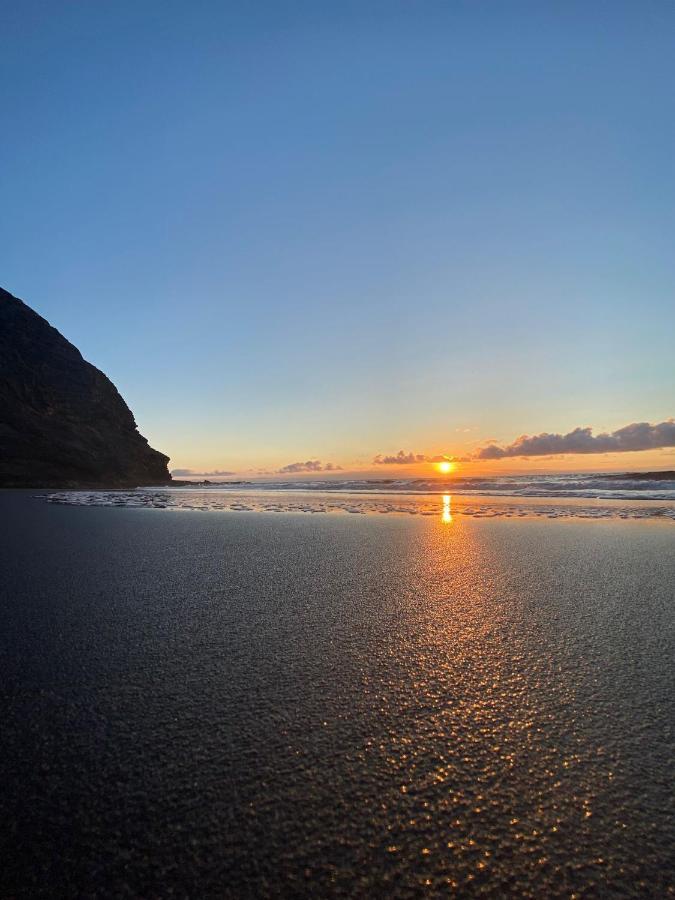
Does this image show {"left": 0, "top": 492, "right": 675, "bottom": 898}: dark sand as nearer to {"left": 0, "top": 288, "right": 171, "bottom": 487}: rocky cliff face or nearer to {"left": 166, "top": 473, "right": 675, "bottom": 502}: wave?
{"left": 166, "top": 473, "right": 675, "bottom": 502}: wave

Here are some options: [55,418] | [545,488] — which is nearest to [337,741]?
[545,488]

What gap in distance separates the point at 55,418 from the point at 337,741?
141ft

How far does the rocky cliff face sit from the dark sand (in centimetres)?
3762

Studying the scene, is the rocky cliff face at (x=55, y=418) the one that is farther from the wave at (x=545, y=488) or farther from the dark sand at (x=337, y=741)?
the dark sand at (x=337, y=741)

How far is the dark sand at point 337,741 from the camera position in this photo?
3.14ft

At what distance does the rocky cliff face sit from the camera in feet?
113

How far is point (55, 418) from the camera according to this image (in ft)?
123

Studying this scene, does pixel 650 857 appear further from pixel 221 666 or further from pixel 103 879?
pixel 221 666

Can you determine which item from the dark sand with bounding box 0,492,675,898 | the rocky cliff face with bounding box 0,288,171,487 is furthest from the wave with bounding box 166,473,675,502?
the rocky cliff face with bounding box 0,288,171,487

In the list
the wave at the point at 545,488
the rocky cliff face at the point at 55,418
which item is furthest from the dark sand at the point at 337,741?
the rocky cliff face at the point at 55,418

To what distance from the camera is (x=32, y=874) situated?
0.94m

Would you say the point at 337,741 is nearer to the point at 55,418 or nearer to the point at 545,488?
the point at 545,488

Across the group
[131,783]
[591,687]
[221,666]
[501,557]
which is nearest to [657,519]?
[501,557]

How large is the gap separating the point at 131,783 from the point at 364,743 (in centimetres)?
66
